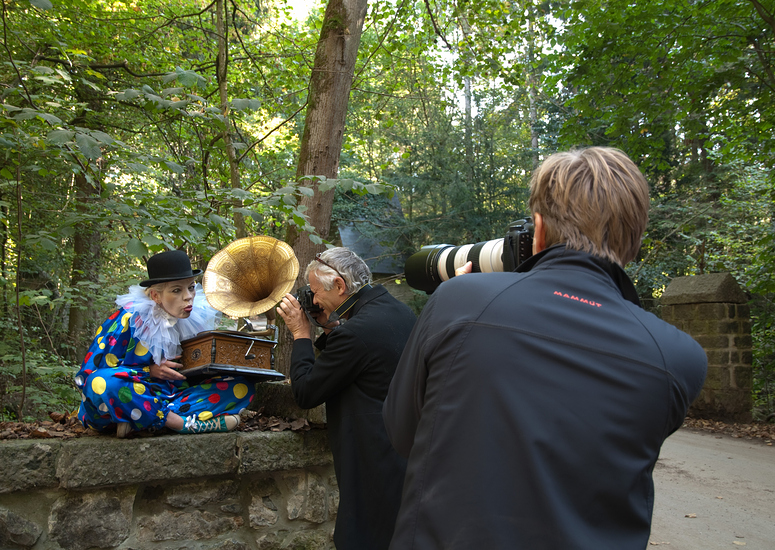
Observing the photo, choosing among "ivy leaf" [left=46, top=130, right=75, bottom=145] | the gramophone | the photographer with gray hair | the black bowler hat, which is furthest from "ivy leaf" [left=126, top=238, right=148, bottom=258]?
the photographer with gray hair

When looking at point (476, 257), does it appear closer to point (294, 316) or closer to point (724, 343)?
point (294, 316)

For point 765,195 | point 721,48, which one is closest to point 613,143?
point 721,48

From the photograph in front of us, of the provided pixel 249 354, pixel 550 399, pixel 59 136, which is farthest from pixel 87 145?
pixel 550 399

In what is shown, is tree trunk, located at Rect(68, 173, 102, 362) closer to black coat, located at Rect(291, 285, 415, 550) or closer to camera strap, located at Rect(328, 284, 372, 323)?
camera strap, located at Rect(328, 284, 372, 323)

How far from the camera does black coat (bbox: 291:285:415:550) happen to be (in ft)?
8.25

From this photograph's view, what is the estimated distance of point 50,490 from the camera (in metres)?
2.42

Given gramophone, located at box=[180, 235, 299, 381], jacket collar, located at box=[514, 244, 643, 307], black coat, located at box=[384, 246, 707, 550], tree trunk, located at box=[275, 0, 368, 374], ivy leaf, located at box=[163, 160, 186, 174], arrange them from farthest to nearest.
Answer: tree trunk, located at box=[275, 0, 368, 374]
ivy leaf, located at box=[163, 160, 186, 174]
gramophone, located at box=[180, 235, 299, 381]
jacket collar, located at box=[514, 244, 643, 307]
black coat, located at box=[384, 246, 707, 550]

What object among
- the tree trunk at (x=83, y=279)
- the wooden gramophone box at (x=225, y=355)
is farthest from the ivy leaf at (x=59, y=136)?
the tree trunk at (x=83, y=279)

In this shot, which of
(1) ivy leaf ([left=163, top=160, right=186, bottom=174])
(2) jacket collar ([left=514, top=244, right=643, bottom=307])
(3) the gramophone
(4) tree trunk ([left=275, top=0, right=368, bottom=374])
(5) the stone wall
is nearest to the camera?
(2) jacket collar ([left=514, top=244, right=643, bottom=307])

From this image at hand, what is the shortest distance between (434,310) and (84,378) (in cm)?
196

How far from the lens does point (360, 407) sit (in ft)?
8.50

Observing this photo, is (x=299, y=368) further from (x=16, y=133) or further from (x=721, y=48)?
(x=721, y=48)

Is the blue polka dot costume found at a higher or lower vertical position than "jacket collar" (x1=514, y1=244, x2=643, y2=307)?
lower

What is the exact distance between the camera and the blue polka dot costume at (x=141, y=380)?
8.14 feet
